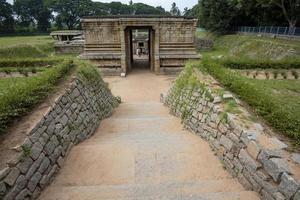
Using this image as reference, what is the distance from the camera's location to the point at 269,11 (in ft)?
93.6

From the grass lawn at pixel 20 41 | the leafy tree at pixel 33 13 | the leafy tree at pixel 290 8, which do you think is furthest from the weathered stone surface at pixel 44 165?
the leafy tree at pixel 33 13

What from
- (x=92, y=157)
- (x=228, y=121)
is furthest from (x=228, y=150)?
(x=92, y=157)

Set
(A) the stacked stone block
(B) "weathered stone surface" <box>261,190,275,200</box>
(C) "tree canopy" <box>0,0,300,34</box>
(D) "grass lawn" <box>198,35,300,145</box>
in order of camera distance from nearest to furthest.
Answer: (A) the stacked stone block < (B) "weathered stone surface" <box>261,190,275,200</box> < (D) "grass lawn" <box>198,35,300,145</box> < (C) "tree canopy" <box>0,0,300,34</box>

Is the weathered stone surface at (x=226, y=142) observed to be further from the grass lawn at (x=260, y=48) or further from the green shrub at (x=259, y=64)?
the grass lawn at (x=260, y=48)

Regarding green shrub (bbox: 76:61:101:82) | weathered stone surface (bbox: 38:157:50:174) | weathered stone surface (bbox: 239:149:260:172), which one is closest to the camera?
weathered stone surface (bbox: 239:149:260:172)

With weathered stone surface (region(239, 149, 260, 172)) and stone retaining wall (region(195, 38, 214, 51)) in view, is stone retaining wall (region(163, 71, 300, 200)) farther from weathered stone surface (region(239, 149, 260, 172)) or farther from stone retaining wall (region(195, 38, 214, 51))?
stone retaining wall (region(195, 38, 214, 51))

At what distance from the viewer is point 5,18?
4803 cm

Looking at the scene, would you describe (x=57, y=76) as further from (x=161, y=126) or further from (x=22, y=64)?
(x=22, y=64)

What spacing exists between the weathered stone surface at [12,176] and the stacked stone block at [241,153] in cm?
307

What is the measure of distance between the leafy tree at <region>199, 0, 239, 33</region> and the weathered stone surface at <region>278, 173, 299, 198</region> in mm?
31983

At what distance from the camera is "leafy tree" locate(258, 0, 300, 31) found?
23016 mm

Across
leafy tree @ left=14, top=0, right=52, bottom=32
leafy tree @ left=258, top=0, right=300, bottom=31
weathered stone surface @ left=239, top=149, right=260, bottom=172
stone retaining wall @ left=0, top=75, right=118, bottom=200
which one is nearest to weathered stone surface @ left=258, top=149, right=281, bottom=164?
weathered stone surface @ left=239, top=149, right=260, bottom=172

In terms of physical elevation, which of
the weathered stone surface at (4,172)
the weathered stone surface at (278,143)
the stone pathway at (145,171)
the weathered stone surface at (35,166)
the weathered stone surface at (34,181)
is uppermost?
the weathered stone surface at (278,143)

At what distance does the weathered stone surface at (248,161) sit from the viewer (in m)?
3.54
